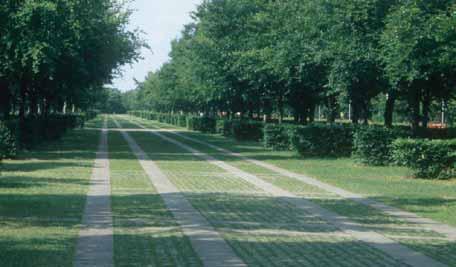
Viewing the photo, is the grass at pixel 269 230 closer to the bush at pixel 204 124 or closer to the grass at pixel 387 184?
the grass at pixel 387 184

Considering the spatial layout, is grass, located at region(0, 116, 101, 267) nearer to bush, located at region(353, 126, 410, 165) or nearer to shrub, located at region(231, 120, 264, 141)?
bush, located at region(353, 126, 410, 165)

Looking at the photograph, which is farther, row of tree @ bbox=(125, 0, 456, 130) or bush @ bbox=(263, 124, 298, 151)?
bush @ bbox=(263, 124, 298, 151)

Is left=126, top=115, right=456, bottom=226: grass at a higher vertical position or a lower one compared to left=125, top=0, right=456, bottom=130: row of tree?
lower

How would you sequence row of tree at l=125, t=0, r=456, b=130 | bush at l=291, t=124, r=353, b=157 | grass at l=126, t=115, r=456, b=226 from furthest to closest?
1. bush at l=291, t=124, r=353, b=157
2. row of tree at l=125, t=0, r=456, b=130
3. grass at l=126, t=115, r=456, b=226

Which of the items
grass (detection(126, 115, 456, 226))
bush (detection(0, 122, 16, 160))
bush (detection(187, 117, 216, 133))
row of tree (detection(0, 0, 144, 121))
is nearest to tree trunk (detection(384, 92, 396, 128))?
grass (detection(126, 115, 456, 226))

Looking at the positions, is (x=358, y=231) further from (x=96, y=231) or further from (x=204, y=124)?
(x=204, y=124)

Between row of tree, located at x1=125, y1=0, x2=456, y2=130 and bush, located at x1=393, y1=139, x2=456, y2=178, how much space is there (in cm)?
264

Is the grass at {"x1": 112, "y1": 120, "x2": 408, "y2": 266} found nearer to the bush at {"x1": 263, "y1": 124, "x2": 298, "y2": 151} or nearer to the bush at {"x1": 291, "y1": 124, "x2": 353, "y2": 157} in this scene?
the bush at {"x1": 291, "y1": 124, "x2": 353, "y2": 157}

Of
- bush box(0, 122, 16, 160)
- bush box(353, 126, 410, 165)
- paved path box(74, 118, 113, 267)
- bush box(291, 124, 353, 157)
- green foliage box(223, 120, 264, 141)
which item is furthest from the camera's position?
green foliage box(223, 120, 264, 141)

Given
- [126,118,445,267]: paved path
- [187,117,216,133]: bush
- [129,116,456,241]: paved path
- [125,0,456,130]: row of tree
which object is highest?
[125,0,456,130]: row of tree

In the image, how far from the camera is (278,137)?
35.7 m

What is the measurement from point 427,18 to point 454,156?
16.0ft

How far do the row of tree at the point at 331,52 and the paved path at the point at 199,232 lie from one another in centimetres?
925

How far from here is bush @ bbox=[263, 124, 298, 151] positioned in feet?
115
